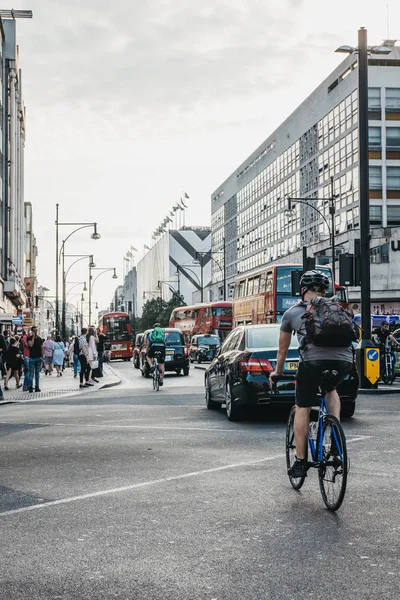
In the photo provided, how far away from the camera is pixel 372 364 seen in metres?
18.8

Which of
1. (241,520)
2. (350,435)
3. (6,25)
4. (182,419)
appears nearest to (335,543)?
(241,520)

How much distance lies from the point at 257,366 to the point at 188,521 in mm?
6895

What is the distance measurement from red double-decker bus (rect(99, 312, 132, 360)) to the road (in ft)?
173

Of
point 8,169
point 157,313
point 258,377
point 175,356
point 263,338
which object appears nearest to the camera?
point 258,377

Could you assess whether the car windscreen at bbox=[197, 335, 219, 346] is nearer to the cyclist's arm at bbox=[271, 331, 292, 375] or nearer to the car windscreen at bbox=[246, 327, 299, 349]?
the car windscreen at bbox=[246, 327, 299, 349]

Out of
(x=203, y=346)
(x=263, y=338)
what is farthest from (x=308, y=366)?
(x=203, y=346)

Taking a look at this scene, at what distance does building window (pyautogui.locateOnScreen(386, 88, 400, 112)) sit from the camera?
68.6m

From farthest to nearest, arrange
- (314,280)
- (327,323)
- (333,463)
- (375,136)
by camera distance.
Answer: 1. (375,136)
2. (314,280)
3. (327,323)
4. (333,463)

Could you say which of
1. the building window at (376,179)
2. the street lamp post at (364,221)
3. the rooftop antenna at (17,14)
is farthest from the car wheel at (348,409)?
the building window at (376,179)

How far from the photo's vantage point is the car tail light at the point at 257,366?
41.1 ft

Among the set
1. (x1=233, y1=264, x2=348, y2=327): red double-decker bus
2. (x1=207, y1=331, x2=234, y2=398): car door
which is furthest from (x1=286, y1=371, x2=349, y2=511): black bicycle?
(x1=233, y1=264, x2=348, y2=327): red double-decker bus

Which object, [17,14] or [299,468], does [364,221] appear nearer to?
[299,468]

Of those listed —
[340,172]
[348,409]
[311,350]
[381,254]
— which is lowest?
[348,409]

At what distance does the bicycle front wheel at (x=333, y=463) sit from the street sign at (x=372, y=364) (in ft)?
41.3
